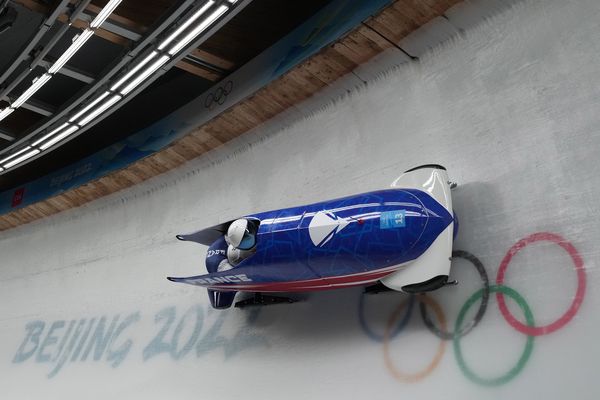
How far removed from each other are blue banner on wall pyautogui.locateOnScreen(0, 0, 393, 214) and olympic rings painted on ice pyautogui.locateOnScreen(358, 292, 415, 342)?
6.28 ft

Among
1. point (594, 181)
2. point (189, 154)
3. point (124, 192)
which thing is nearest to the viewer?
point (594, 181)

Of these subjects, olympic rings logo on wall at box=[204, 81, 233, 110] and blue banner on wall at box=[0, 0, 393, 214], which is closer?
blue banner on wall at box=[0, 0, 393, 214]

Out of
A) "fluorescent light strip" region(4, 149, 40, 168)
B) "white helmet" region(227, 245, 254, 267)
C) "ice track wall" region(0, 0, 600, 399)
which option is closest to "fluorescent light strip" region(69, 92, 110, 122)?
"fluorescent light strip" region(4, 149, 40, 168)

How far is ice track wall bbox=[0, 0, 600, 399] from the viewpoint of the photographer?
2573mm

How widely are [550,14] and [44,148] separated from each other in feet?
16.7

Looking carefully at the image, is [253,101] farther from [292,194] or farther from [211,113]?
[292,194]

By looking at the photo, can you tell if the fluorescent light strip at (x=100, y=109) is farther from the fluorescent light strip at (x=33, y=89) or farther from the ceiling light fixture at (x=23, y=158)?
the ceiling light fixture at (x=23, y=158)

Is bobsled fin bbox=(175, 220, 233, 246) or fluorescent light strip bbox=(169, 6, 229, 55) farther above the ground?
fluorescent light strip bbox=(169, 6, 229, 55)

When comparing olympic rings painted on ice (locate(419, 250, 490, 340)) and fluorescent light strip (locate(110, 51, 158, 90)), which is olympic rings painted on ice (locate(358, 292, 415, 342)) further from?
fluorescent light strip (locate(110, 51, 158, 90))

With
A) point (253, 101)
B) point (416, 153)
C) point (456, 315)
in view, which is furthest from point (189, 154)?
point (456, 315)

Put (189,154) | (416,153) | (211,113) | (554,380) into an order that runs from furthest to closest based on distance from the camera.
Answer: (189,154) → (211,113) → (416,153) → (554,380)

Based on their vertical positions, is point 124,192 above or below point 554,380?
above

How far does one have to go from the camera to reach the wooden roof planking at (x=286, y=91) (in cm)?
361

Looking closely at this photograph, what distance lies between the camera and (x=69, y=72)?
15.8ft
